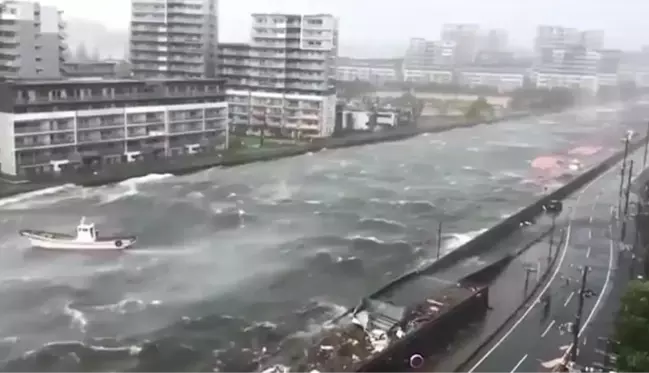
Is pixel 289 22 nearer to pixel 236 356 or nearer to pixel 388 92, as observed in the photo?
pixel 388 92

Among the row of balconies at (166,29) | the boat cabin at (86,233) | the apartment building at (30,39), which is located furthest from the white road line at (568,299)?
the row of balconies at (166,29)

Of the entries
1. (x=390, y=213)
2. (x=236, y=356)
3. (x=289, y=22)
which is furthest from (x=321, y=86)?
(x=236, y=356)

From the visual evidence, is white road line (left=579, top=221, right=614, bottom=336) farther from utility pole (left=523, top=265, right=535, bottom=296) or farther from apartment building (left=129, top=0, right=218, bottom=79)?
apartment building (left=129, top=0, right=218, bottom=79)


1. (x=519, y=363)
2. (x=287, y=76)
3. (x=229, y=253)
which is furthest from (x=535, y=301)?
(x=287, y=76)

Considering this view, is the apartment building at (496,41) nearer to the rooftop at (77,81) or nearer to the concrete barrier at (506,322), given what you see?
the rooftop at (77,81)

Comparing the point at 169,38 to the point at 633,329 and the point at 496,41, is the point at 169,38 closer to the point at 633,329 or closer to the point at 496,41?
the point at 496,41

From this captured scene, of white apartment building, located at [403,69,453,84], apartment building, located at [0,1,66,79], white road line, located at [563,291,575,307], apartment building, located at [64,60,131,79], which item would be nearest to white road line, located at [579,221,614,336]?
white road line, located at [563,291,575,307]

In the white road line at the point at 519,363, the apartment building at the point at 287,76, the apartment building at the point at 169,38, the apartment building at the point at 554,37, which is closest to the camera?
the white road line at the point at 519,363
